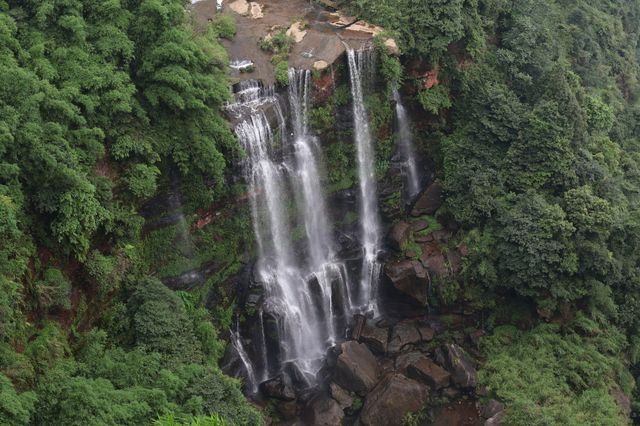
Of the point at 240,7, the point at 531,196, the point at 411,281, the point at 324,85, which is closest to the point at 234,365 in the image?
the point at 411,281

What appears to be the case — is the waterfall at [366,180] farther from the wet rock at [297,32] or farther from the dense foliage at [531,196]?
the wet rock at [297,32]

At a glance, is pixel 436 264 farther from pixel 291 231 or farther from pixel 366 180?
pixel 291 231

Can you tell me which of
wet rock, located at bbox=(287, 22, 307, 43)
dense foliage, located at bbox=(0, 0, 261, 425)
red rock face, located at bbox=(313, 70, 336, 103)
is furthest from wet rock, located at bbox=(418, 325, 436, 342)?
wet rock, located at bbox=(287, 22, 307, 43)

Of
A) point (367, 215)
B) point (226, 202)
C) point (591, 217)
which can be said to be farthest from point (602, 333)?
point (226, 202)

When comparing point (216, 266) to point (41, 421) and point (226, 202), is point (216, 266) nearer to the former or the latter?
point (226, 202)

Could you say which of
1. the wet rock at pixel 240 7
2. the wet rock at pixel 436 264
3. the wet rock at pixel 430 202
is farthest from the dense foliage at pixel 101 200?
the wet rock at pixel 430 202
